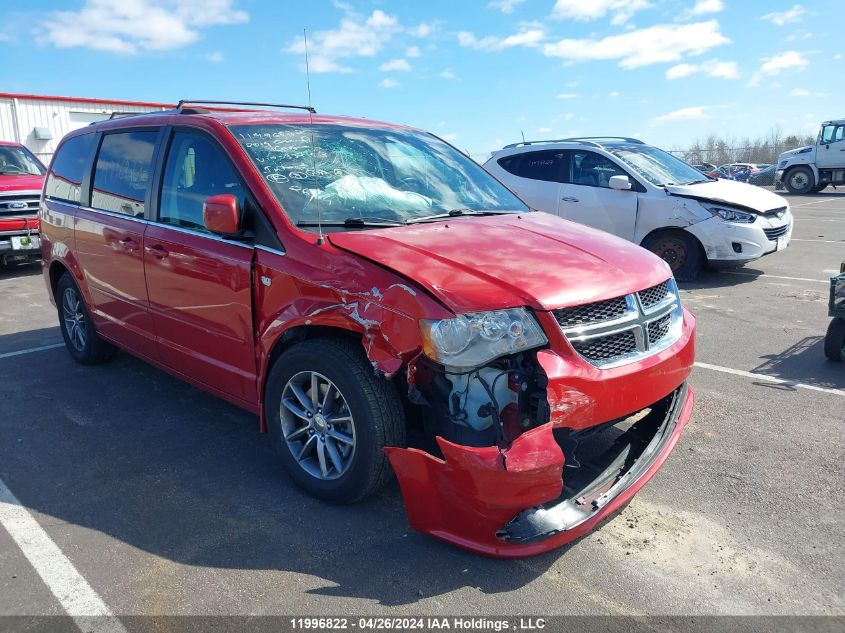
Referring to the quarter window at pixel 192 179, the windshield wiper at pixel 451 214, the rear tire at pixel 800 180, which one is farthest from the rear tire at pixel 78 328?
the rear tire at pixel 800 180

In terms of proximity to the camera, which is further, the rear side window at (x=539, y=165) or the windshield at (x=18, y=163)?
the windshield at (x=18, y=163)

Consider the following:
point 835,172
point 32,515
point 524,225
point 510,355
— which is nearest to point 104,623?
point 32,515

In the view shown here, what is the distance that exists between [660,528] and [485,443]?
1.00 meters

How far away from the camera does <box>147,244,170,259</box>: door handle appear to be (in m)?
4.09

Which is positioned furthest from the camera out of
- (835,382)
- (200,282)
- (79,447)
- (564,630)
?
(835,382)

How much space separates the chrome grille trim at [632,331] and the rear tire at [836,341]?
2596 millimetres

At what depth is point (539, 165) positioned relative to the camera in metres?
10.1

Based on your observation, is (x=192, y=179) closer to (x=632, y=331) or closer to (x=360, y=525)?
(x=360, y=525)

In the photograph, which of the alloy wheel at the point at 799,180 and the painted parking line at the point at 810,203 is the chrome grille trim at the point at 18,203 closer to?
the painted parking line at the point at 810,203

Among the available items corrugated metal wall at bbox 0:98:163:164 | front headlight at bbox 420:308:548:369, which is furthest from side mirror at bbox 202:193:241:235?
corrugated metal wall at bbox 0:98:163:164

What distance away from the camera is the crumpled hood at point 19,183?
1077cm

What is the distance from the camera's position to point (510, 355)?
2871 mm

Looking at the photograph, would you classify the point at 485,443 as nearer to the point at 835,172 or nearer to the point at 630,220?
the point at 630,220

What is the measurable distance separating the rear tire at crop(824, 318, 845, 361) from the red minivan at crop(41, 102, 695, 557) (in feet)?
7.64
